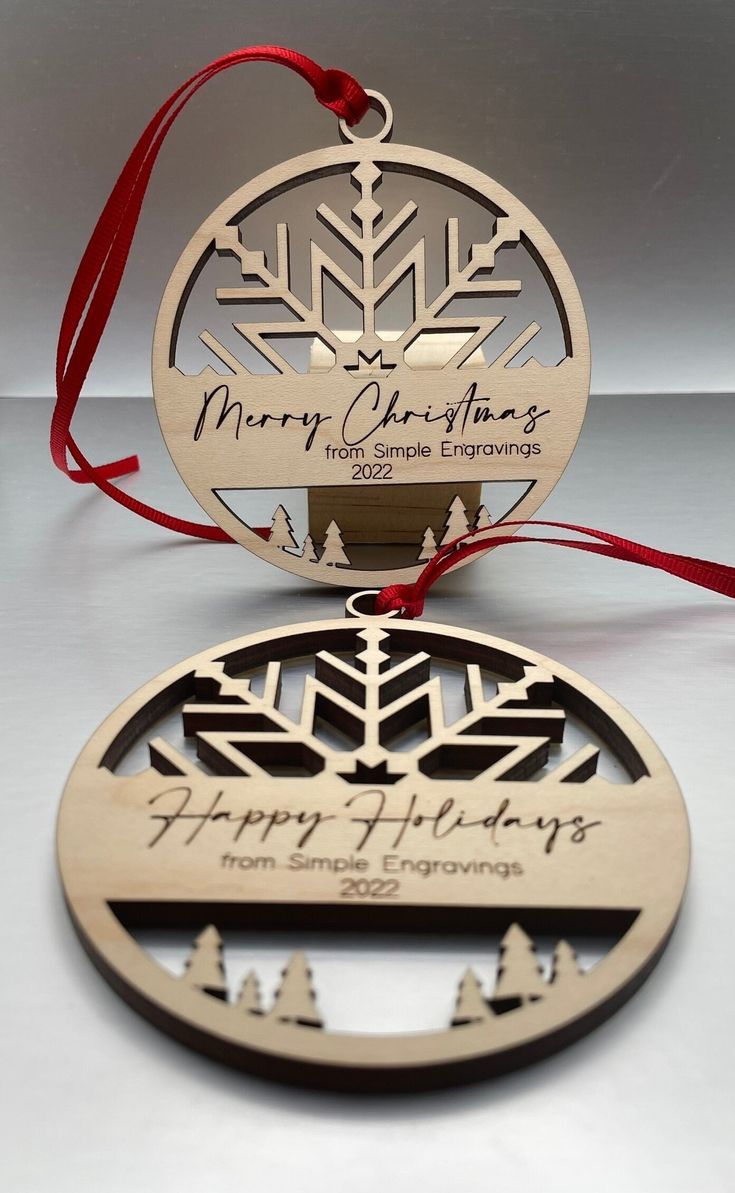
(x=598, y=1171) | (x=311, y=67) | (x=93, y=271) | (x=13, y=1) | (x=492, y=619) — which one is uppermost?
(x=13, y=1)

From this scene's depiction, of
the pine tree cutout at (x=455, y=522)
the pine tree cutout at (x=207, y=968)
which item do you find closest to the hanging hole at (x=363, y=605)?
the pine tree cutout at (x=455, y=522)

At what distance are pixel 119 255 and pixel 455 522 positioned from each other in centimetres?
52

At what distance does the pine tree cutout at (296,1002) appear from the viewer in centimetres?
66

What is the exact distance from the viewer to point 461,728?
0.90m

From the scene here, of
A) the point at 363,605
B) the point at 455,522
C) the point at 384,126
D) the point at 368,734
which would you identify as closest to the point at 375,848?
the point at 368,734

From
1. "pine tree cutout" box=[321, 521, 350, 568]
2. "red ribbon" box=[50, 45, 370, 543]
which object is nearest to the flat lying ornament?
"pine tree cutout" box=[321, 521, 350, 568]

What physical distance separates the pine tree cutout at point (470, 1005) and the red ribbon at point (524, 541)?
0.49 metres

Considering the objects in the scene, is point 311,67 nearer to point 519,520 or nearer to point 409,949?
point 519,520

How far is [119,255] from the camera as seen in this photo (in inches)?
53.4

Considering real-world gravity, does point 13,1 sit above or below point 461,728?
above

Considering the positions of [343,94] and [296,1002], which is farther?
[343,94]

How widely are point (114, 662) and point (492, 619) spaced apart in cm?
38

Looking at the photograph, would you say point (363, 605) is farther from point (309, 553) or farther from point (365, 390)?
point (365, 390)

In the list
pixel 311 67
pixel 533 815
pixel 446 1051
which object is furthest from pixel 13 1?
pixel 446 1051
